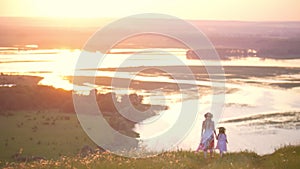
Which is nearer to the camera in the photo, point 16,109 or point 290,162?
point 290,162

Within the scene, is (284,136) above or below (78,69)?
below

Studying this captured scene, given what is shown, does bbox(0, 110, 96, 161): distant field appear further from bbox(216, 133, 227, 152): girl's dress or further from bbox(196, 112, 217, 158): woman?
bbox(216, 133, 227, 152): girl's dress

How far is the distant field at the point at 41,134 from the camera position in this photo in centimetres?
5566

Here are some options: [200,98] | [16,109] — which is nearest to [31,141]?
[16,109]

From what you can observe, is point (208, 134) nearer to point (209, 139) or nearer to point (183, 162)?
point (209, 139)

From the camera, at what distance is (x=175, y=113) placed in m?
75.8

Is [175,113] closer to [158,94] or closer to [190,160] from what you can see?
[158,94]

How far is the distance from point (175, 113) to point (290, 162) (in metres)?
58.0

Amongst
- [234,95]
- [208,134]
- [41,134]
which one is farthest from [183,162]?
[234,95]

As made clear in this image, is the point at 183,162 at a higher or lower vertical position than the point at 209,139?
lower

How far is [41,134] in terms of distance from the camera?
63.2 metres

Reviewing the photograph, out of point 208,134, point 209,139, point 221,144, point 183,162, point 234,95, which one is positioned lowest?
point 183,162

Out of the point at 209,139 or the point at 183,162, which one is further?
the point at 209,139

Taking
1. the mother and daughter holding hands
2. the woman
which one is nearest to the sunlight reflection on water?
the mother and daughter holding hands
